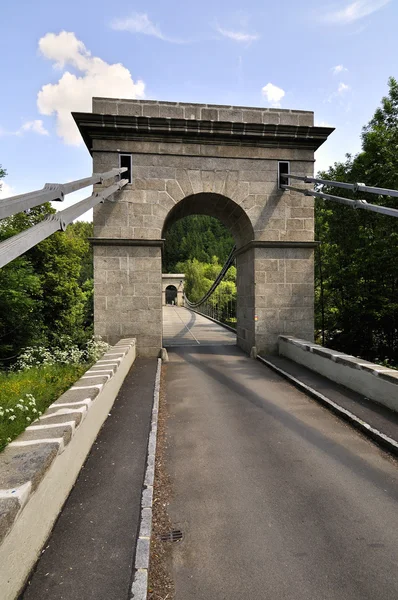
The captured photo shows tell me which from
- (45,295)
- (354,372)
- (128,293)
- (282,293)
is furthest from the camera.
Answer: (45,295)

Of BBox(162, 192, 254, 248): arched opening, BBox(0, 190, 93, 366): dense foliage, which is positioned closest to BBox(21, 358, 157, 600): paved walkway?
BBox(162, 192, 254, 248): arched opening

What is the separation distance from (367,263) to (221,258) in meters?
40.5

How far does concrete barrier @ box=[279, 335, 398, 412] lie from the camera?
3.87 meters

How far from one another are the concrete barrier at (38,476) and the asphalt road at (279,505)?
80 centimetres

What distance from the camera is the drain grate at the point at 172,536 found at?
2.04 meters

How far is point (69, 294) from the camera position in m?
14.4

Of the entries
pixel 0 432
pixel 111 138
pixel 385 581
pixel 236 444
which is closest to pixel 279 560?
pixel 385 581

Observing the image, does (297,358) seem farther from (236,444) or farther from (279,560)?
(279,560)

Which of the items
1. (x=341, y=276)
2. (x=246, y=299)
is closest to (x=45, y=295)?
(x=246, y=299)

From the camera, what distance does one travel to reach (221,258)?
160 feet

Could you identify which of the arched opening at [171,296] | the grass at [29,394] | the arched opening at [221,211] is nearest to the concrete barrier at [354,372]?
the arched opening at [221,211]

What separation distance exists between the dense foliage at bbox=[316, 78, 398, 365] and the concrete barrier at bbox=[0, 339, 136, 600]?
321 inches

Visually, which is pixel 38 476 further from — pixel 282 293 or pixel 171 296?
pixel 171 296

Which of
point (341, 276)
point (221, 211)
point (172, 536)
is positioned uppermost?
point (221, 211)
